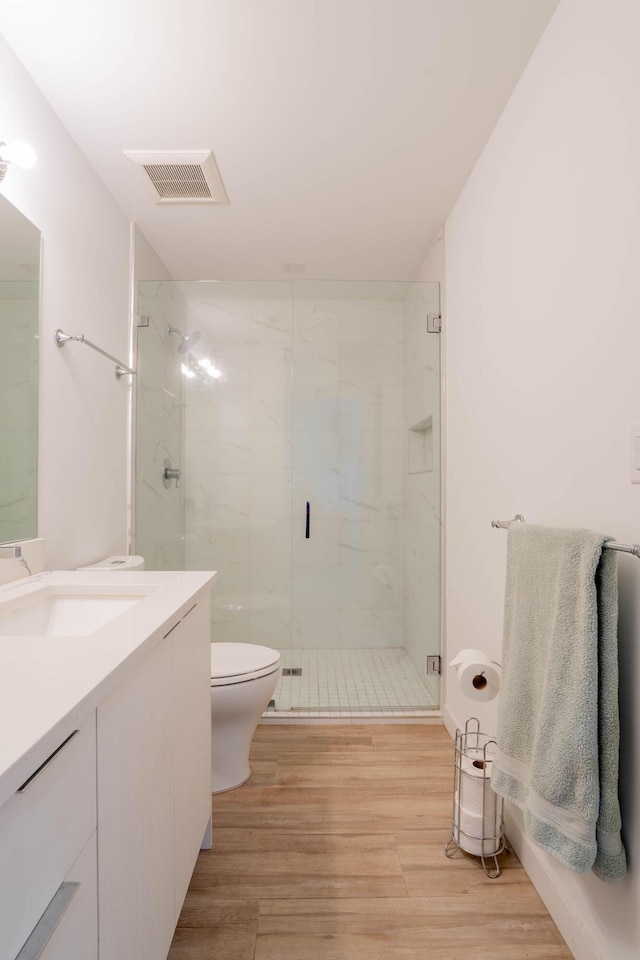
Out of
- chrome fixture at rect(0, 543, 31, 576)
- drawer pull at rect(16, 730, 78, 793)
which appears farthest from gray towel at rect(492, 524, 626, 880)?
chrome fixture at rect(0, 543, 31, 576)

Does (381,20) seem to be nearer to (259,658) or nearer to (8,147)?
(8,147)

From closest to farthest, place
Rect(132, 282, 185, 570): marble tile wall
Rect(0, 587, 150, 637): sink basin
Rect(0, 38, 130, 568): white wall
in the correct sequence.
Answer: Rect(0, 587, 150, 637): sink basin → Rect(0, 38, 130, 568): white wall → Rect(132, 282, 185, 570): marble tile wall

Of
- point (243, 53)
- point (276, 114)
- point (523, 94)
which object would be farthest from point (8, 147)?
point (523, 94)

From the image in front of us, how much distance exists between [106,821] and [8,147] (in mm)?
1680

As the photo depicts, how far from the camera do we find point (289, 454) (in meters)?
2.88

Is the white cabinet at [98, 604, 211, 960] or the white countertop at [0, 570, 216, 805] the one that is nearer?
the white countertop at [0, 570, 216, 805]

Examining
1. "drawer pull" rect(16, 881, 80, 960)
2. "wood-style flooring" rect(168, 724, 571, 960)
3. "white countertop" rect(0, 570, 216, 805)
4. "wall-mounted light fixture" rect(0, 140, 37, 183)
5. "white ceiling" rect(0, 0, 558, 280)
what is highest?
"white ceiling" rect(0, 0, 558, 280)

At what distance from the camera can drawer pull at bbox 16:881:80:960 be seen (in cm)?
59

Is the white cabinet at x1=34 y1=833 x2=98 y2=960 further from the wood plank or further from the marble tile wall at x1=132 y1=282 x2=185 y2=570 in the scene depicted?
the marble tile wall at x1=132 y1=282 x2=185 y2=570

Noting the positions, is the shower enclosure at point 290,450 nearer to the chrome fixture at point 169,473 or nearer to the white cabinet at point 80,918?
the chrome fixture at point 169,473

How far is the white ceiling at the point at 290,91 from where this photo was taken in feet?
4.90

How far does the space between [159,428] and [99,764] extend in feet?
7.25

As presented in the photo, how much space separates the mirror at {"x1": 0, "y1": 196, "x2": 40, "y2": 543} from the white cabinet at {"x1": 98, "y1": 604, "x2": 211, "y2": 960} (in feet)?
2.12

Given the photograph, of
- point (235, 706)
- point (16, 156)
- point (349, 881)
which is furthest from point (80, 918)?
point (16, 156)
